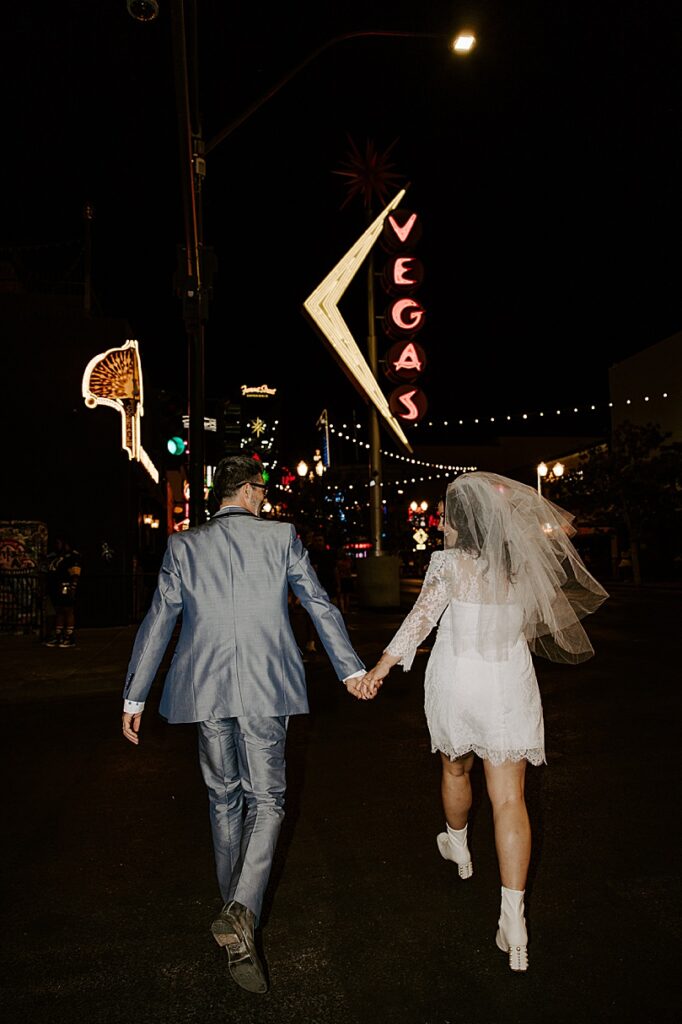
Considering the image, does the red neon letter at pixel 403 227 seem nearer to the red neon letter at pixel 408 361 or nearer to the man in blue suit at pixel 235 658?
the red neon letter at pixel 408 361

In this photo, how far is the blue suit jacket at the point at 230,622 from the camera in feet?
11.2

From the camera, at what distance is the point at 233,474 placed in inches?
144

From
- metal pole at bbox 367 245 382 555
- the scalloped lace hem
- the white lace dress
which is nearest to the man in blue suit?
the white lace dress

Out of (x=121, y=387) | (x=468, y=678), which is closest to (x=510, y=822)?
(x=468, y=678)

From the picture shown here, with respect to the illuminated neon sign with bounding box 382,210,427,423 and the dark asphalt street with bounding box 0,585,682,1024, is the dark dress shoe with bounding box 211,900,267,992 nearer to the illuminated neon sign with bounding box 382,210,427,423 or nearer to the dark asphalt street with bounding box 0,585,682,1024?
the dark asphalt street with bounding box 0,585,682,1024

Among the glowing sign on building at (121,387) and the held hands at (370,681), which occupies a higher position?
the glowing sign on building at (121,387)

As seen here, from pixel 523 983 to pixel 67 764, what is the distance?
4515mm

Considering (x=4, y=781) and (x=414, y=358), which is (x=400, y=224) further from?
(x=4, y=781)

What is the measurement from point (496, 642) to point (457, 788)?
0.87 meters

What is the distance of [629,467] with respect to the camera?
3616 centimetres

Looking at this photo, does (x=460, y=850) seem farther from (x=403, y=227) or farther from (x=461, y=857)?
(x=403, y=227)

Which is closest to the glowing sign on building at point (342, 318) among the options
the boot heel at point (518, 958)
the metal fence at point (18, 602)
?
the metal fence at point (18, 602)

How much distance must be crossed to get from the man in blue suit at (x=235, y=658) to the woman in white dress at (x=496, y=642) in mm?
449

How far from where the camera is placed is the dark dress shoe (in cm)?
303
